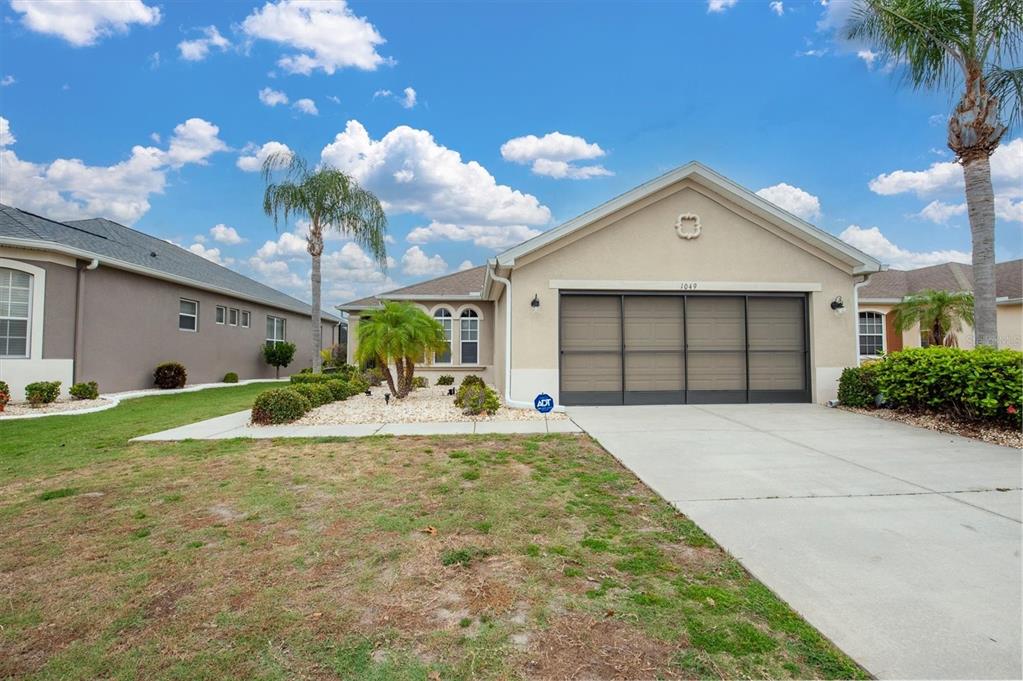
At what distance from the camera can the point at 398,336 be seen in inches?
439

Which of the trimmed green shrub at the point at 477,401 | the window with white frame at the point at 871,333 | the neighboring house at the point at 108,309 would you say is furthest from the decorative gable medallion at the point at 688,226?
the neighboring house at the point at 108,309

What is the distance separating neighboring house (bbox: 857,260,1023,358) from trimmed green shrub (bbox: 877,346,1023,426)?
27.5 feet

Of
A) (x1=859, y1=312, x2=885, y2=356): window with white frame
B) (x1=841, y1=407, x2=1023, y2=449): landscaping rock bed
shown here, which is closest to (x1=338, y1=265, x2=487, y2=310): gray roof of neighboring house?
(x1=841, y1=407, x2=1023, y2=449): landscaping rock bed

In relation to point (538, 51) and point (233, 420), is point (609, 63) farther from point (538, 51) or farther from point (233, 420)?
point (233, 420)

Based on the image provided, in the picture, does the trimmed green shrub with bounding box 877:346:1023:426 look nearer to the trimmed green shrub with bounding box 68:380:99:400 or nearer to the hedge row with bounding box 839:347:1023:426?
the hedge row with bounding box 839:347:1023:426

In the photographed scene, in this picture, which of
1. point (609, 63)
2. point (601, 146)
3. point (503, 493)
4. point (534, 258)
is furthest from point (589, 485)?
point (601, 146)

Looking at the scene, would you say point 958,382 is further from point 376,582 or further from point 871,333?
point 871,333

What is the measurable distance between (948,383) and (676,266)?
526cm

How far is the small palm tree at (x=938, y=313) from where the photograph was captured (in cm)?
1513

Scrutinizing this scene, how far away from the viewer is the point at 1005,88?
9656 mm

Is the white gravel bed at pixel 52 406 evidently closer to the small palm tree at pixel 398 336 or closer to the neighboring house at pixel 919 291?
the small palm tree at pixel 398 336

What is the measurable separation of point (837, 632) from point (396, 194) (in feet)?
60.5

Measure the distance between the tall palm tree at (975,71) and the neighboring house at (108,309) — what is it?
20122 millimetres

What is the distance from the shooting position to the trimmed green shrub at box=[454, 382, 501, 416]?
9766 mm
